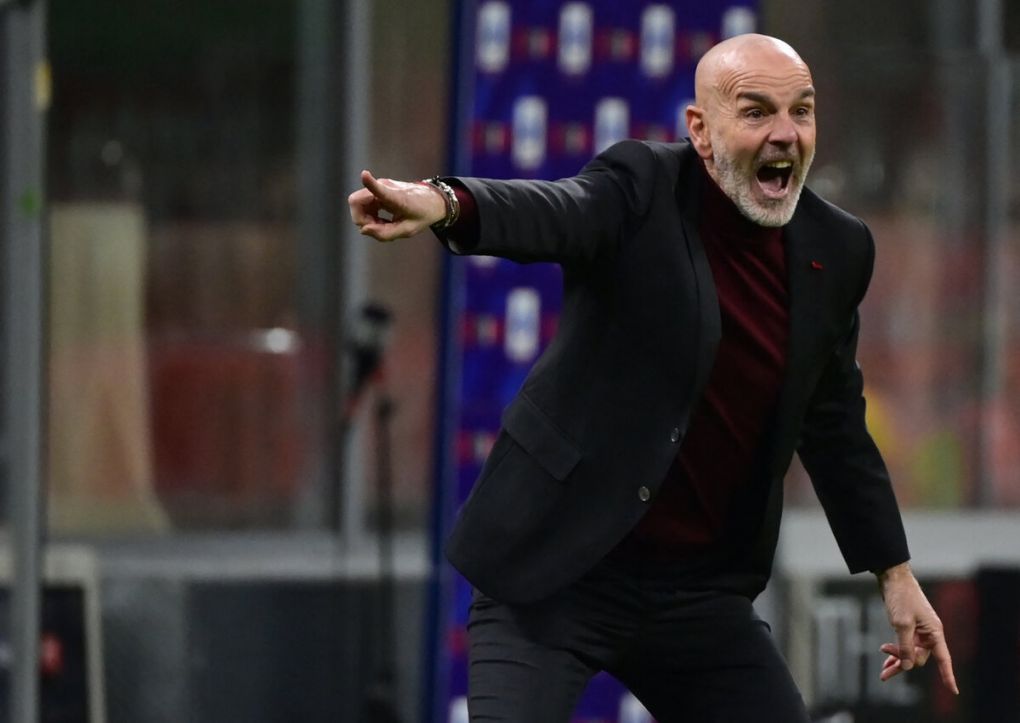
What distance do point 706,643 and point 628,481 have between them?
37 centimetres

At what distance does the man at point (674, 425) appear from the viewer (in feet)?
14.2

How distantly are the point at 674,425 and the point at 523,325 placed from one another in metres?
3.17

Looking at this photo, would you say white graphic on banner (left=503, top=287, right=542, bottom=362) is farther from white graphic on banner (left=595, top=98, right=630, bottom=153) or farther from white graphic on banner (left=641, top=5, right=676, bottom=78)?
white graphic on banner (left=641, top=5, right=676, bottom=78)

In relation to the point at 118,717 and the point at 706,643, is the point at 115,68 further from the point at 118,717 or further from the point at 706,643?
the point at 706,643

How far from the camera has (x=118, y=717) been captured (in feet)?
28.3

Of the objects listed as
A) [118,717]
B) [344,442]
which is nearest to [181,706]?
[118,717]

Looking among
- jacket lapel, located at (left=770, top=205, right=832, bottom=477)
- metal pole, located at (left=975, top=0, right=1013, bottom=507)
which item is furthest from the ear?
metal pole, located at (left=975, top=0, right=1013, bottom=507)

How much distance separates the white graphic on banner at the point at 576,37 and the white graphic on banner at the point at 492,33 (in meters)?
0.20

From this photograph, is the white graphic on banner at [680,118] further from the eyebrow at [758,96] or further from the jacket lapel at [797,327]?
the eyebrow at [758,96]

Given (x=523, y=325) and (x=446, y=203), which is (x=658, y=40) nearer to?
(x=523, y=325)

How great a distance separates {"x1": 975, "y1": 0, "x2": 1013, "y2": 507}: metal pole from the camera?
32.0ft

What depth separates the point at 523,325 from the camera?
747 cm

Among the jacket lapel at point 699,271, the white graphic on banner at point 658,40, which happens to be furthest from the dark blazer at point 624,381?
the white graphic on banner at point 658,40

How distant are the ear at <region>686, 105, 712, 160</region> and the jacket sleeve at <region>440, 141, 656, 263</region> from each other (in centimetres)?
12
